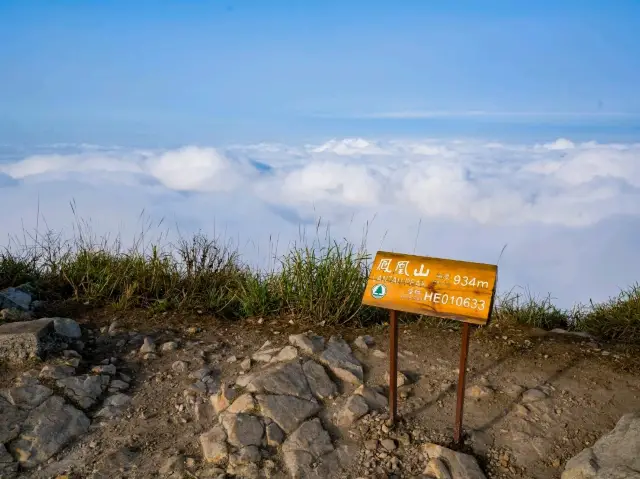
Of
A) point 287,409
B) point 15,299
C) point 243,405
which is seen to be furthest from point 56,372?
point 15,299

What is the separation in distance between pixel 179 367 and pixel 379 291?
1929 millimetres

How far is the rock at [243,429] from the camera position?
399 cm

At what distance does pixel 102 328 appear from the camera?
19.1ft

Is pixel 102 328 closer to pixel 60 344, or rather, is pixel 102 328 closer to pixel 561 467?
pixel 60 344

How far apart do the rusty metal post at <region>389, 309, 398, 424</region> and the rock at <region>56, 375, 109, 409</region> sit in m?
2.16

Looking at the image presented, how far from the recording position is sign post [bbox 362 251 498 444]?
12.4 feet

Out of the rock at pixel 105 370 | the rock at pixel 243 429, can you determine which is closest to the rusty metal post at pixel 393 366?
the rock at pixel 243 429

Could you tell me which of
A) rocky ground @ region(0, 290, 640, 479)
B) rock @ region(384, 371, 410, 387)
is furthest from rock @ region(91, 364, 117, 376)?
rock @ region(384, 371, 410, 387)

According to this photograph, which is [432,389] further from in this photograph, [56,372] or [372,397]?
[56,372]

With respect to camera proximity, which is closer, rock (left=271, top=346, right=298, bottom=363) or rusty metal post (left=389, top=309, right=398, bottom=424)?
rusty metal post (left=389, top=309, right=398, bottom=424)

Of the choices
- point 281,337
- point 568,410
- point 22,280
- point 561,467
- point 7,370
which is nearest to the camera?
point 561,467

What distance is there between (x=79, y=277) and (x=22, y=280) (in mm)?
696

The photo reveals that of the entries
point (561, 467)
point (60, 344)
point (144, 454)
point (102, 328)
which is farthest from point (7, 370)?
point (561, 467)

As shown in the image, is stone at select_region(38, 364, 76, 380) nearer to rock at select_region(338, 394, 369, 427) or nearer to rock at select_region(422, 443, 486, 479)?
rock at select_region(338, 394, 369, 427)
